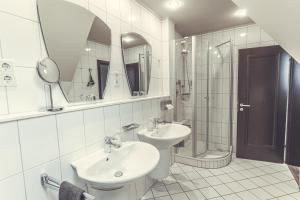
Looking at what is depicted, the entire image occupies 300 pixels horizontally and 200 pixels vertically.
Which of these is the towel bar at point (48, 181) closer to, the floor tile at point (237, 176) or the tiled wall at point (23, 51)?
the tiled wall at point (23, 51)

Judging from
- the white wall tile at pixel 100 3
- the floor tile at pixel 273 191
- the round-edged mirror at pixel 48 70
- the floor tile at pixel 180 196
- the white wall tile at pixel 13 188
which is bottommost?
the floor tile at pixel 180 196

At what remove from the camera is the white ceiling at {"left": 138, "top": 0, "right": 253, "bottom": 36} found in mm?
2168

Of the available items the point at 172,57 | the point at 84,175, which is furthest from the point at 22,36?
the point at 172,57

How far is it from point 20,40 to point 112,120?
2.85 ft

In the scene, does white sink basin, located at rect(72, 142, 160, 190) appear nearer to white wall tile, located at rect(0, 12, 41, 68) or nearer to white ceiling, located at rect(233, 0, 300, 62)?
white wall tile, located at rect(0, 12, 41, 68)

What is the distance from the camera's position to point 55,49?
1137 mm

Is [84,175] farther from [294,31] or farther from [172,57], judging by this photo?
[172,57]

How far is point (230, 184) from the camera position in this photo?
2.24 meters

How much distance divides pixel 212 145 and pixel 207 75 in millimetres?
1377

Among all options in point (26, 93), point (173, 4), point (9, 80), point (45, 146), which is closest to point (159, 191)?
point (45, 146)

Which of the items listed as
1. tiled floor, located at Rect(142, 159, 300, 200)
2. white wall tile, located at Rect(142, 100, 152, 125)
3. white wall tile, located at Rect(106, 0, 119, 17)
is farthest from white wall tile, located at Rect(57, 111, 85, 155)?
tiled floor, located at Rect(142, 159, 300, 200)

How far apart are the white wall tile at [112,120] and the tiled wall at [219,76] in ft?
5.31

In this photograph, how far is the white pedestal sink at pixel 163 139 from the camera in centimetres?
180

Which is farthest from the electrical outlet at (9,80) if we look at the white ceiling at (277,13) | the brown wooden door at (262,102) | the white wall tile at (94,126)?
the brown wooden door at (262,102)
